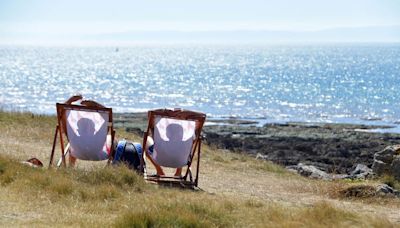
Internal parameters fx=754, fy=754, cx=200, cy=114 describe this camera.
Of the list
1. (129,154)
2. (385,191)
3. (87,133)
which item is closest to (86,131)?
(87,133)

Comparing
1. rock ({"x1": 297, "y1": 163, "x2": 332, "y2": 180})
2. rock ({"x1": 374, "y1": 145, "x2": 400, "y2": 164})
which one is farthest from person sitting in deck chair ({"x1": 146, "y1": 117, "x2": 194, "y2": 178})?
rock ({"x1": 297, "y1": 163, "x2": 332, "y2": 180})

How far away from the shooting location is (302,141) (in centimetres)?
3147

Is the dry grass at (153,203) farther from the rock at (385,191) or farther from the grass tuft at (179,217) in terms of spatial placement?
the rock at (385,191)

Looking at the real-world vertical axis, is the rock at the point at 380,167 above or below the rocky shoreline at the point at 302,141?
above

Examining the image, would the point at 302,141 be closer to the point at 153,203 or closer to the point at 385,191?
Answer: the point at 385,191

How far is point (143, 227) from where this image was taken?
7.00 m

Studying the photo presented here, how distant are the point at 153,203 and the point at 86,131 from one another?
111 inches

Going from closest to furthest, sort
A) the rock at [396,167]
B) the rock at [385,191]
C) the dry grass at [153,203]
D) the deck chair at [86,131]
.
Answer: the dry grass at [153,203]
the rock at [385,191]
the deck chair at [86,131]
the rock at [396,167]

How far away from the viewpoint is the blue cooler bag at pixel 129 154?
10.5 meters

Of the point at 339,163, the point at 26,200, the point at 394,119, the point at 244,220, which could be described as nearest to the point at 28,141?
the point at 26,200

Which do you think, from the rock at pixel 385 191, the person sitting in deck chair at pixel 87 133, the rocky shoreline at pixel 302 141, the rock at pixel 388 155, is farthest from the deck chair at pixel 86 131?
the rocky shoreline at pixel 302 141

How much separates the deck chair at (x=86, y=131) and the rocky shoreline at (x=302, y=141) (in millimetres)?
12343

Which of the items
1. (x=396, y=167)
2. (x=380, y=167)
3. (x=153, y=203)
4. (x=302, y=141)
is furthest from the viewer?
(x=302, y=141)

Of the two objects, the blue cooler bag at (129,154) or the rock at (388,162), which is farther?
the rock at (388,162)
